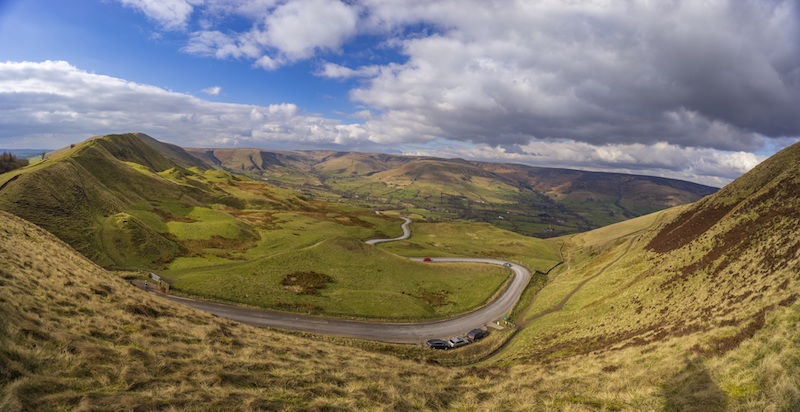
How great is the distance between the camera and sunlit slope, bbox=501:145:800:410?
16.2m

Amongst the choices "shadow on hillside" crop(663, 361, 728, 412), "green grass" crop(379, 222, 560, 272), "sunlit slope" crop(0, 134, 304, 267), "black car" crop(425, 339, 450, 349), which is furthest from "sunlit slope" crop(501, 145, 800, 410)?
"sunlit slope" crop(0, 134, 304, 267)

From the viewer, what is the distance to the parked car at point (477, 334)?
48.8m

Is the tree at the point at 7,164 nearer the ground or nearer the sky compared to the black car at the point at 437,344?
nearer the sky

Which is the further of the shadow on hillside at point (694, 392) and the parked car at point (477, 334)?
the parked car at point (477, 334)

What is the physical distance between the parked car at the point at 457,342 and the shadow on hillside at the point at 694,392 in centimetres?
2993

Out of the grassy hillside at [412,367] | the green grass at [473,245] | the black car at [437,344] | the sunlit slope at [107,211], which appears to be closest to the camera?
the grassy hillside at [412,367]

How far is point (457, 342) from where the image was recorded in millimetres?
45938

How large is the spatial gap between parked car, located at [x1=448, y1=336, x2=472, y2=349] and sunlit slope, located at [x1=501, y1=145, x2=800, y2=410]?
20.0 feet

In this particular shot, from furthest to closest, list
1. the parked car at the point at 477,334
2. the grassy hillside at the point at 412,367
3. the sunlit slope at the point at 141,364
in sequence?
the parked car at the point at 477,334 < the grassy hillside at the point at 412,367 < the sunlit slope at the point at 141,364

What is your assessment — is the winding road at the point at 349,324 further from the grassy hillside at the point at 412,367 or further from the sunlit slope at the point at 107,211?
the sunlit slope at the point at 107,211

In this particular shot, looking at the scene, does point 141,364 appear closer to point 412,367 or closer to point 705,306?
point 412,367

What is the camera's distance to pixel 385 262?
263 ft

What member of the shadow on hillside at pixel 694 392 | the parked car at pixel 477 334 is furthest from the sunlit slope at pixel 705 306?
the parked car at pixel 477 334

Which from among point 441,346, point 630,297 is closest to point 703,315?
point 630,297
